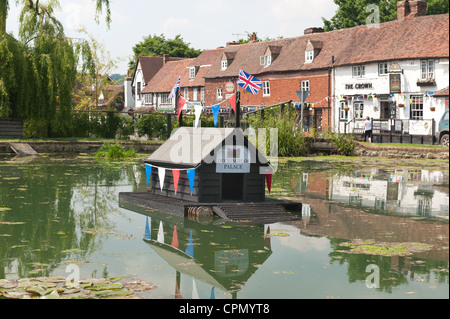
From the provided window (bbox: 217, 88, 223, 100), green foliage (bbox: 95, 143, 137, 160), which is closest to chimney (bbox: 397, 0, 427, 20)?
window (bbox: 217, 88, 223, 100)

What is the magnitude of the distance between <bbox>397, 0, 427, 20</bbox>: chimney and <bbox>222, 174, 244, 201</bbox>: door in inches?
1207

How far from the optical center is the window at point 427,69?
117 ft

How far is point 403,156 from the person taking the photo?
26375mm

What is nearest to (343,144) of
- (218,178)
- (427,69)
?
(427,69)

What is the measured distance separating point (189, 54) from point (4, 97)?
55360 millimetres

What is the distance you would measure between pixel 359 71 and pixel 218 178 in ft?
105

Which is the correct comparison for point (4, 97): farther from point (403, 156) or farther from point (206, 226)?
point (206, 226)

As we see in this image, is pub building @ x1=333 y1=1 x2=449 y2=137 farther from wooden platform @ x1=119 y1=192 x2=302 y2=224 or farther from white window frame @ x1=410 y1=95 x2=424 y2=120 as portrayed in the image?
wooden platform @ x1=119 y1=192 x2=302 y2=224

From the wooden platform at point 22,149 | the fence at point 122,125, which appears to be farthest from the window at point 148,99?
the wooden platform at point 22,149

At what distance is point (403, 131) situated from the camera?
118 ft

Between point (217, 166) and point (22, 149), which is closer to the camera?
point (217, 166)

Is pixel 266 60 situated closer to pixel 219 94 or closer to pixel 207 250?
pixel 219 94

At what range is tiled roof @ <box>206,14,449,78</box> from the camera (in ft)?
121

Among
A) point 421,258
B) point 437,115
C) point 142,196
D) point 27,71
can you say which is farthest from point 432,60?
point 421,258
